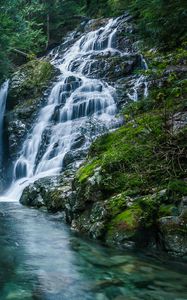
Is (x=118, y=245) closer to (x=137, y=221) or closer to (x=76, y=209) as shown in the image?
(x=137, y=221)

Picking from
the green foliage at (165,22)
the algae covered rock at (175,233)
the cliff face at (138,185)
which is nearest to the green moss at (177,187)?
the cliff face at (138,185)

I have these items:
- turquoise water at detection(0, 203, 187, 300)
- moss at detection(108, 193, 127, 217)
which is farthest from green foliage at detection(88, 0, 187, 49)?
turquoise water at detection(0, 203, 187, 300)

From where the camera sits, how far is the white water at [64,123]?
45.3 feet

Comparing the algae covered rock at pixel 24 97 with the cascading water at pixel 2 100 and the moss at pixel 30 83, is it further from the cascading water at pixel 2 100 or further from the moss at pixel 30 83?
the cascading water at pixel 2 100

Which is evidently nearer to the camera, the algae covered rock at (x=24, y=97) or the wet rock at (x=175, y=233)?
the wet rock at (x=175, y=233)

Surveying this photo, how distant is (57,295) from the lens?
4348 mm

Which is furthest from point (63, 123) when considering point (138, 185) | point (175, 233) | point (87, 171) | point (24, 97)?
point (175, 233)

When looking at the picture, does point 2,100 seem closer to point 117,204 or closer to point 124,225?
point 117,204

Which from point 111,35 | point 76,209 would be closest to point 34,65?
point 111,35

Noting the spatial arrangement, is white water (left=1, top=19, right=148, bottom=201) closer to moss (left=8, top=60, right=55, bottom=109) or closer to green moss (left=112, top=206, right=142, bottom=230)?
moss (left=8, top=60, right=55, bottom=109)

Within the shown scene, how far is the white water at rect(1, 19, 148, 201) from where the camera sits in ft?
45.3

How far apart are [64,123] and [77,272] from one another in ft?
34.7

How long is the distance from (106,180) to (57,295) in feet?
11.4

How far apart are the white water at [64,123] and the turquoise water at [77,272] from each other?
621cm
